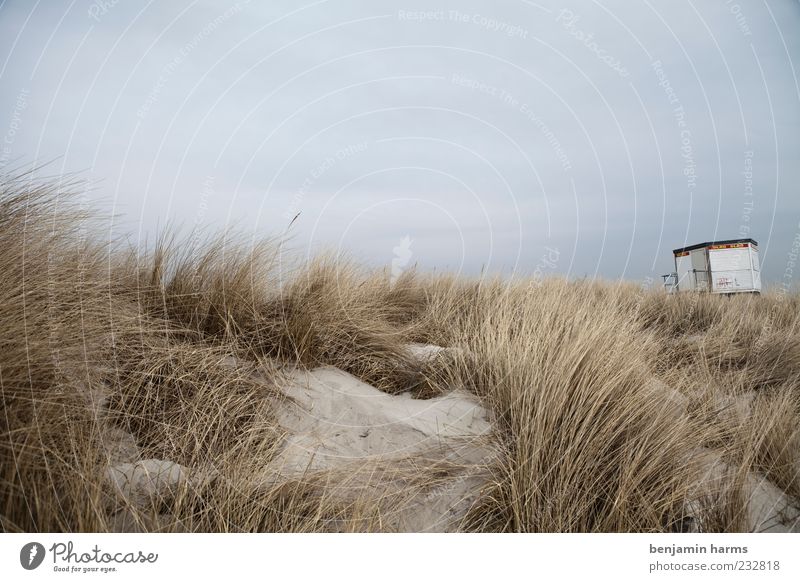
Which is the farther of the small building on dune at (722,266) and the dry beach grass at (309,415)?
the small building on dune at (722,266)

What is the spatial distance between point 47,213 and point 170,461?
67.6 inches

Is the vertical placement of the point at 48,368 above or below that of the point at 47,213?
below

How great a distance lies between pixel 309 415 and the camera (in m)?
2.42

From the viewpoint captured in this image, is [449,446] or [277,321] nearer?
[449,446]

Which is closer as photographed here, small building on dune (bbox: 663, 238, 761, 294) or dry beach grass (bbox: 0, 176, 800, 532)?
dry beach grass (bbox: 0, 176, 800, 532)

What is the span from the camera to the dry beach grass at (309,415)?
171 centimetres

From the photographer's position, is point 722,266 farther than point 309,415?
Yes

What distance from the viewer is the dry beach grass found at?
1.71 metres

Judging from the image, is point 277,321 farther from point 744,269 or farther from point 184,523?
point 744,269

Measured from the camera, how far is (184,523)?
5.46 feet

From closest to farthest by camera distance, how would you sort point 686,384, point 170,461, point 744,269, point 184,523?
point 184,523 → point 170,461 → point 686,384 → point 744,269
